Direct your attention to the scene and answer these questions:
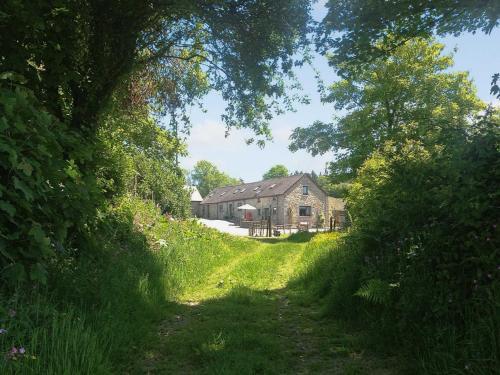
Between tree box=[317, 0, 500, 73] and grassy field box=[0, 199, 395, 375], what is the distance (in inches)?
188

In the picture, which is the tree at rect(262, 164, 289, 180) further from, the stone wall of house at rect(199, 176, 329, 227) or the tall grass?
the tall grass

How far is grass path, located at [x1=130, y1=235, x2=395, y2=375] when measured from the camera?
425cm

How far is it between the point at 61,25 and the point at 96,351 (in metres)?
4.55

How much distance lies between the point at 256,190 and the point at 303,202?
9.25 metres

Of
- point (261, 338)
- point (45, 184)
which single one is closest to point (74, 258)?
point (45, 184)

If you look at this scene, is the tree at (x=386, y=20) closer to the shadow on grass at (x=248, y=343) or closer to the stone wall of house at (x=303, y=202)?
the shadow on grass at (x=248, y=343)

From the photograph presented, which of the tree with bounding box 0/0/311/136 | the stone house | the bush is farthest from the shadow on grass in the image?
the stone house

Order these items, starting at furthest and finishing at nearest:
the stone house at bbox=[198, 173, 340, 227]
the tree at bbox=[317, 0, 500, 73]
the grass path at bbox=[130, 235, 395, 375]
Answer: the stone house at bbox=[198, 173, 340, 227], the tree at bbox=[317, 0, 500, 73], the grass path at bbox=[130, 235, 395, 375]

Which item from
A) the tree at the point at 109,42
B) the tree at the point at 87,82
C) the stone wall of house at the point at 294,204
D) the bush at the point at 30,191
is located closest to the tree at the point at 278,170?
the stone wall of house at the point at 294,204

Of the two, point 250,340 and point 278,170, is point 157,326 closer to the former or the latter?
point 250,340

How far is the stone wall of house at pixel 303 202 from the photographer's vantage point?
1912 inches

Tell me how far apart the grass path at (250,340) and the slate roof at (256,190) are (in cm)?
4156

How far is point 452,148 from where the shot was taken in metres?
4.45

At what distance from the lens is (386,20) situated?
7.49 meters
